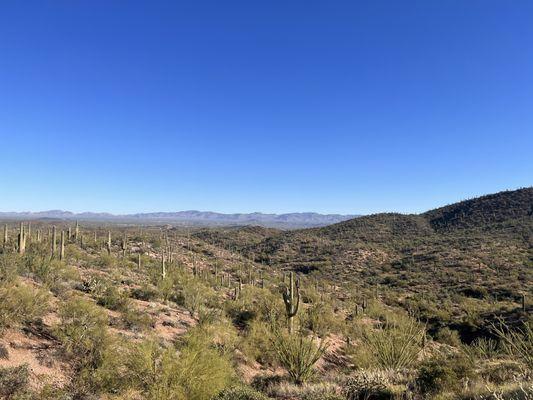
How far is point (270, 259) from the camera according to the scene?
5975 centimetres

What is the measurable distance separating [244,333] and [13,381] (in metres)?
10.2

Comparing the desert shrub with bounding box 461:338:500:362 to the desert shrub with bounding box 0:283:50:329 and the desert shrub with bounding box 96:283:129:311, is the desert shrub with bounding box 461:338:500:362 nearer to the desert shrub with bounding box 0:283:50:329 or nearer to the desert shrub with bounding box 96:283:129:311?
the desert shrub with bounding box 96:283:129:311

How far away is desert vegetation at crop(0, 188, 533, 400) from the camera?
31.3ft

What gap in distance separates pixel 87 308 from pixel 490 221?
3044 inches

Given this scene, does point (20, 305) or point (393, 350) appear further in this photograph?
point (393, 350)

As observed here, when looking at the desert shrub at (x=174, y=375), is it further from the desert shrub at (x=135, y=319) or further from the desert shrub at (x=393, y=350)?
the desert shrub at (x=393, y=350)

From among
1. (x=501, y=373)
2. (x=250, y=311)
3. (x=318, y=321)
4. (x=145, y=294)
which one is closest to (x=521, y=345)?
(x=501, y=373)

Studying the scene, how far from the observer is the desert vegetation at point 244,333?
955 centimetres

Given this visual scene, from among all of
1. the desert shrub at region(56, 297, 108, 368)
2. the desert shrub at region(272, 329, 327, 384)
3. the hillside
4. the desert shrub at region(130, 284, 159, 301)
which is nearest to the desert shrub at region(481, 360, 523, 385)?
the desert shrub at region(272, 329, 327, 384)

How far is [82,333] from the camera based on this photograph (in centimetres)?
1136

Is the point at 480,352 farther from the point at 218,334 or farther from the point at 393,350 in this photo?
the point at 218,334

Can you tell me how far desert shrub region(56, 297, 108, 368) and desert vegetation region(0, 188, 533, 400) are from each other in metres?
0.03

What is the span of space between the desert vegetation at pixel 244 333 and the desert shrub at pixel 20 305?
1.6 inches

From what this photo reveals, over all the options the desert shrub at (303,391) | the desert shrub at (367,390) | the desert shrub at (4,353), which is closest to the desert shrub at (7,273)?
the desert shrub at (4,353)
